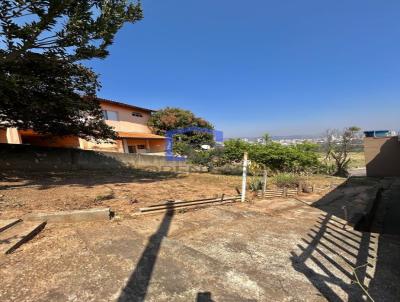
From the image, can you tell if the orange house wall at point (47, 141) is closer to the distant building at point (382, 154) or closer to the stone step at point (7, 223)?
the stone step at point (7, 223)

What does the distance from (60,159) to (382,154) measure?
2196 cm

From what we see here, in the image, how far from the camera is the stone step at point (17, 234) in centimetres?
404

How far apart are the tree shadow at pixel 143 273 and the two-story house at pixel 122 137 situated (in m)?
15.6

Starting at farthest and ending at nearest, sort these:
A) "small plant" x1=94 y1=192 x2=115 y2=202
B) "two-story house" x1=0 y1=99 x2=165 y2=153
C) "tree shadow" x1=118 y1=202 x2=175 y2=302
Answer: "two-story house" x1=0 y1=99 x2=165 y2=153 < "small plant" x1=94 y1=192 x2=115 y2=202 < "tree shadow" x1=118 y1=202 x2=175 y2=302

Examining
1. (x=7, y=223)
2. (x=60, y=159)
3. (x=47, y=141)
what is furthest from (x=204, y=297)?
(x=47, y=141)

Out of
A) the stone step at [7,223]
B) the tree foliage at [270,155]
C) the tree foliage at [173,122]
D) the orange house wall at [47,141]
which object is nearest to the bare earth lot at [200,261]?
the stone step at [7,223]

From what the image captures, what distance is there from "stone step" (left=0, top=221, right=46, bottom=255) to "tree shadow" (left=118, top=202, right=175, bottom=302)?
1.93 m

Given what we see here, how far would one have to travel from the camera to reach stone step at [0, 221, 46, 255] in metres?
4.04

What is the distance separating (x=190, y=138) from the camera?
24547 mm

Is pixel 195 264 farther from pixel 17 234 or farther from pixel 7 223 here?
pixel 7 223

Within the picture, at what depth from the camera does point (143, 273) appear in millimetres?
3641

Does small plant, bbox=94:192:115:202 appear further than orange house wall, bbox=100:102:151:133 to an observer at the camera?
No

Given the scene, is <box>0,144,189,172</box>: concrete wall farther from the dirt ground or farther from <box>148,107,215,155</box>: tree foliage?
<box>148,107,215,155</box>: tree foliage

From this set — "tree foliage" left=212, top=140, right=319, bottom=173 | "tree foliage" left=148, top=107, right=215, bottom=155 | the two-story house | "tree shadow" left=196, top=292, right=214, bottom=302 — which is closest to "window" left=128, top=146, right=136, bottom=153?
the two-story house
